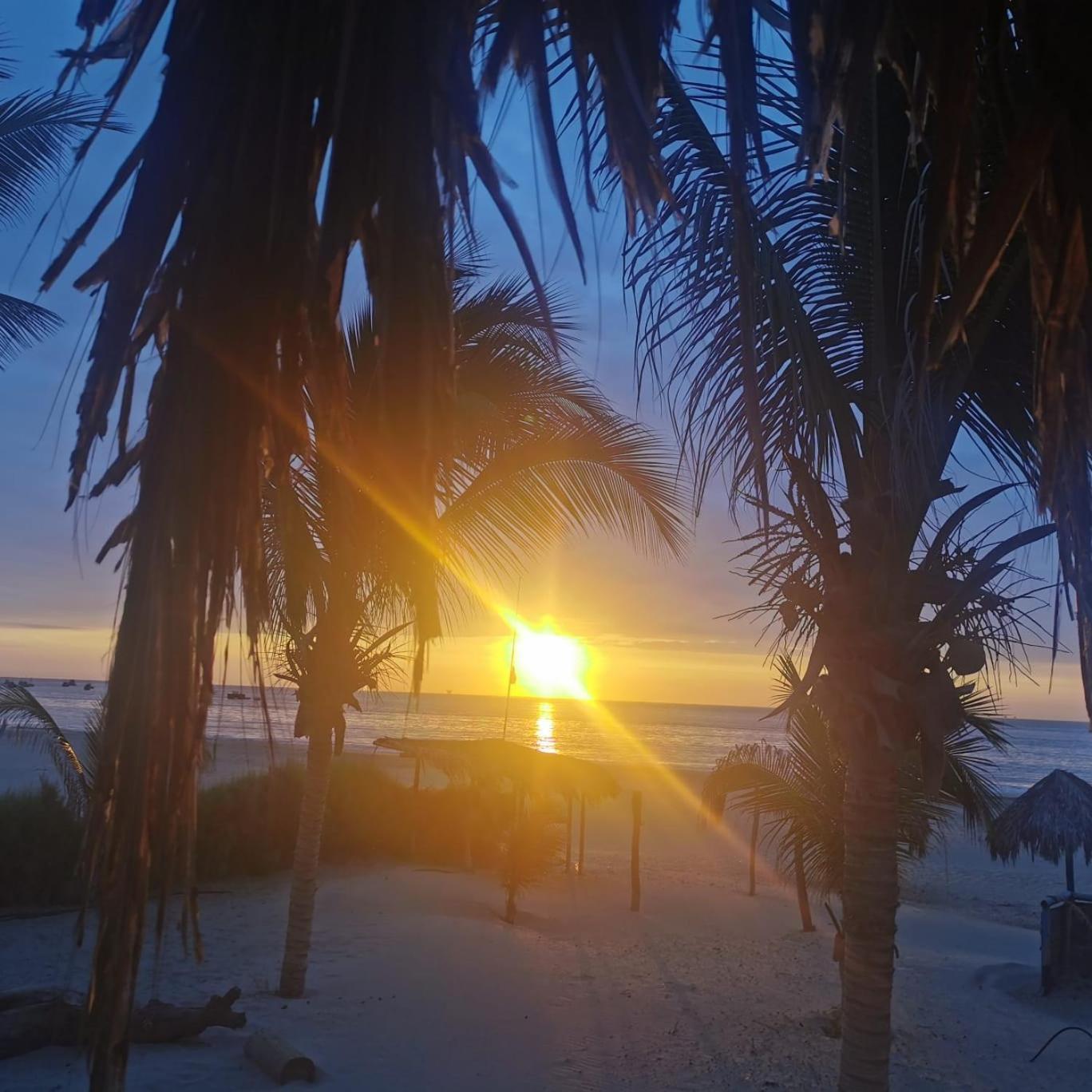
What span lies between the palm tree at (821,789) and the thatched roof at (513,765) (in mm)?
3611

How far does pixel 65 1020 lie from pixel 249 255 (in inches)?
251

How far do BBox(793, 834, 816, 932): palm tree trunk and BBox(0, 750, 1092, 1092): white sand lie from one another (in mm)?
223

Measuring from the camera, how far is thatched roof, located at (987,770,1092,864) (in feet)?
37.0

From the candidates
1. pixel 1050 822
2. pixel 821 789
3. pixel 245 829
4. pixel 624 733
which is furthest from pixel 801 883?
pixel 624 733

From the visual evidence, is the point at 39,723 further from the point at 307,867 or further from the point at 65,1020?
the point at 65,1020

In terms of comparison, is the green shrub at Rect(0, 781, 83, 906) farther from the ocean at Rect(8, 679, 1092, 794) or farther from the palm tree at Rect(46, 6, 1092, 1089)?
the ocean at Rect(8, 679, 1092, 794)

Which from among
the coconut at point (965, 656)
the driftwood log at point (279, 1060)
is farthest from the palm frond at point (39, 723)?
the coconut at point (965, 656)

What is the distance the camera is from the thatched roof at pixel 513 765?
13539mm

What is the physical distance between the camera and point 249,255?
93 centimetres

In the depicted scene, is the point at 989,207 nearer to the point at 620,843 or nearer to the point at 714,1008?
the point at 714,1008

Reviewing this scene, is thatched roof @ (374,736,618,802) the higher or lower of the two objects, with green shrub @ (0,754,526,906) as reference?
higher

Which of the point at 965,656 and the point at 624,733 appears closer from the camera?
the point at 965,656

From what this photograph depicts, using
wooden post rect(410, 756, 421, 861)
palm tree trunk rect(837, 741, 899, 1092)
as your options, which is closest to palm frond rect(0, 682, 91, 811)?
wooden post rect(410, 756, 421, 861)

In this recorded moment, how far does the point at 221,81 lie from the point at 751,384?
78 centimetres
